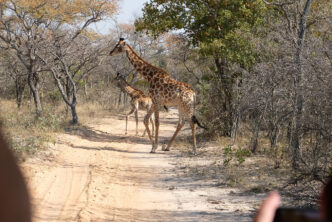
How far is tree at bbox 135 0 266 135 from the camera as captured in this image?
10.6m

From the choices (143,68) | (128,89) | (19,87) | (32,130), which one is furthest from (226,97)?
(19,87)

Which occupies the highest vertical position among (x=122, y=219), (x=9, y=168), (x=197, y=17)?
(x=197, y=17)

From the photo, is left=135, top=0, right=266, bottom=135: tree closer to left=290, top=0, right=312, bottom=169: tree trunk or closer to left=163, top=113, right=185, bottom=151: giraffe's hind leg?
left=163, top=113, right=185, bottom=151: giraffe's hind leg

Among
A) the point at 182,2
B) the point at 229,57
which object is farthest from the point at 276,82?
the point at 182,2

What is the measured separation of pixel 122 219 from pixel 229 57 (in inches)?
254

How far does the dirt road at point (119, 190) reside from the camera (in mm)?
5293

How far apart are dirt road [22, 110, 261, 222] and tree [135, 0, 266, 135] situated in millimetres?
2755

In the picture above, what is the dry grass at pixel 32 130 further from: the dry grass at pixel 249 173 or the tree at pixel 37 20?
the dry grass at pixel 249 173

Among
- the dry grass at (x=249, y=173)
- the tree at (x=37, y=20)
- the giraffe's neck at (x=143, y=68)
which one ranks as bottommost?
the dry grass at (x=249, y=173)

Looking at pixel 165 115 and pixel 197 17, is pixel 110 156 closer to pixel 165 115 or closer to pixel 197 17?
pixel 197 17

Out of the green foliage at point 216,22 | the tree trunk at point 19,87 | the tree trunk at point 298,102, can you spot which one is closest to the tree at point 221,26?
the green foliage at point 216,22

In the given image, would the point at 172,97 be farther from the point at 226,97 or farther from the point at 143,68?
the point at 226,97

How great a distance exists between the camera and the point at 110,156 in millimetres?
9859

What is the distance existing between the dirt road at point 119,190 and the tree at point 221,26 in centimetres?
275
